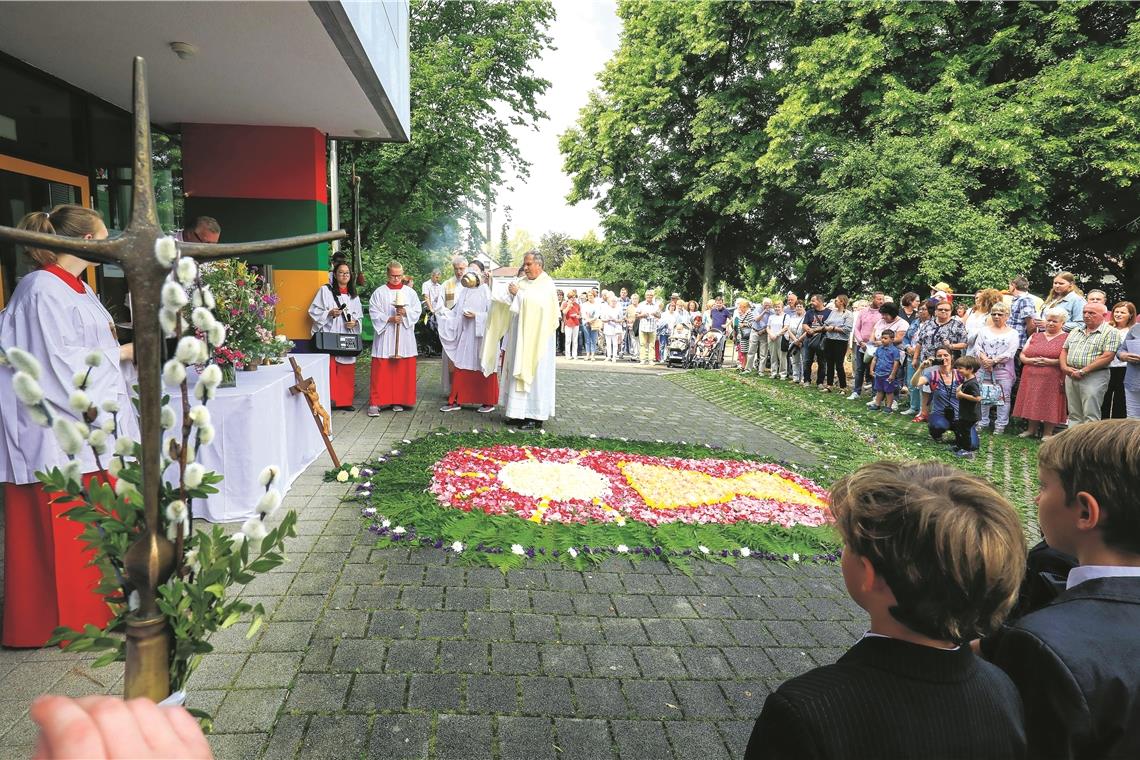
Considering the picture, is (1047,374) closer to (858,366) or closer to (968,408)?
(968,408)

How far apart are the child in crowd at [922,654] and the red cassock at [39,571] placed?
3431mm

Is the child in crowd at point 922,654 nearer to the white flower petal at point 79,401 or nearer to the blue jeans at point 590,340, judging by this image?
the white flower petal at point 79,401

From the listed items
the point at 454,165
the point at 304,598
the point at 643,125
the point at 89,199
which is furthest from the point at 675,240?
the point at 304,598

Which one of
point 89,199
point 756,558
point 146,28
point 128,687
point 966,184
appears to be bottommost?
point 756,558

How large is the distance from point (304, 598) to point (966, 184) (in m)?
Answer: 17.9

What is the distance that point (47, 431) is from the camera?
333cm

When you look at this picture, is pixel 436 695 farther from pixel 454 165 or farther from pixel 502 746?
pixel 454 165

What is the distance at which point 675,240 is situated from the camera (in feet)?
103

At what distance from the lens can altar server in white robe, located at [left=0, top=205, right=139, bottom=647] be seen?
3150 millimetres

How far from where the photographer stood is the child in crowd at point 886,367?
12.0 m

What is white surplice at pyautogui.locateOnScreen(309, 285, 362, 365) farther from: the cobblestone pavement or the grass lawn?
the grass lawn

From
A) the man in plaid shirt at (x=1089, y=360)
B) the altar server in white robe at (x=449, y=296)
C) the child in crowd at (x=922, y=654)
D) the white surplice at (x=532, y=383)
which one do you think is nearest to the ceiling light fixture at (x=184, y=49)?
the white surplice at (x=532, y=383)

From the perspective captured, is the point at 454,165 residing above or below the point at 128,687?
above

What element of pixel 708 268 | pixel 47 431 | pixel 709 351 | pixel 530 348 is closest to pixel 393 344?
pixel 530 348
